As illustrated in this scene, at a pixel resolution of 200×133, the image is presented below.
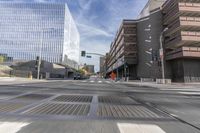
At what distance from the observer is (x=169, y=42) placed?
49844mm

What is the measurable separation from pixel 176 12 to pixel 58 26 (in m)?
74.3

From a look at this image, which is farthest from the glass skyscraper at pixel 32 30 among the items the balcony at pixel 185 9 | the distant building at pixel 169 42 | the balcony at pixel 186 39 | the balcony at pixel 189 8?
the balcony at pixel 189 8

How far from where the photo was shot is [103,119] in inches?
228

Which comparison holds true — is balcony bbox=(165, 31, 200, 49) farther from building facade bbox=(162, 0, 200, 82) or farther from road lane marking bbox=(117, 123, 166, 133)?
road lane marking bbox=(117, 123, 166, 133)

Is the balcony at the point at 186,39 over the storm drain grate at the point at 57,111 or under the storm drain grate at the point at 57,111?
over

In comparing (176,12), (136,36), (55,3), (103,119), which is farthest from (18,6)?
(103,119)

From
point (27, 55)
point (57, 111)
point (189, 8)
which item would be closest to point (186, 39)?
point (189, 8)

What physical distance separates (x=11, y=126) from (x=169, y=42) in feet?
165

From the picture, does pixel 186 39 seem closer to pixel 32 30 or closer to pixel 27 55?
pixel 32 30

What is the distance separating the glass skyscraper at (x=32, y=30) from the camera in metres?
104

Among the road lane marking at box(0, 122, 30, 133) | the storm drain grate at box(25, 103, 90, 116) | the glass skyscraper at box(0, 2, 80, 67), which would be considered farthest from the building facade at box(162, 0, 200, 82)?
the glass skyscraper at box(0, 2, 80, 67)

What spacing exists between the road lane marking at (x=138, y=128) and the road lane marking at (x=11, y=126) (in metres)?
2.52

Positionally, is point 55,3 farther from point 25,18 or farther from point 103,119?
point 103,119

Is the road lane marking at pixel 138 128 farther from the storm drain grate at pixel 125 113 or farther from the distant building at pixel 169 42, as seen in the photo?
the distant building at pixel 169 42
